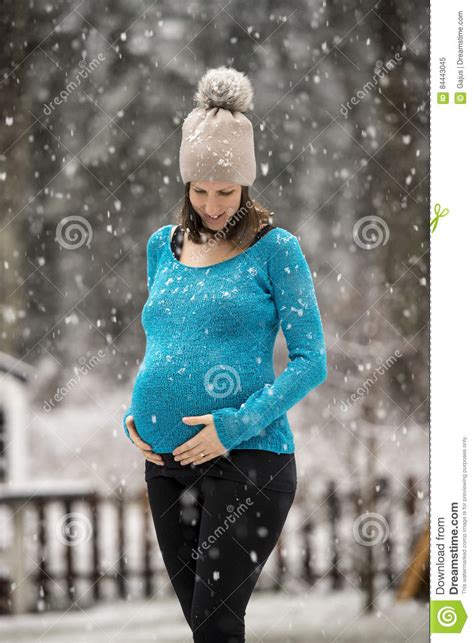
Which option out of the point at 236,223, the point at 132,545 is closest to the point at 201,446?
the point at 236,223

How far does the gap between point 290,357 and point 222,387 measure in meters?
0.14

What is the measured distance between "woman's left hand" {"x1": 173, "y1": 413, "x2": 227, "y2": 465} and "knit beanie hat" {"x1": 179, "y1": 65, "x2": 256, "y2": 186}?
1.58 ft

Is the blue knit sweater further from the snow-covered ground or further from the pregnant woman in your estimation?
the snow-covered ground

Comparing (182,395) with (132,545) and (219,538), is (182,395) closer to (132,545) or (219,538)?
(219,538)

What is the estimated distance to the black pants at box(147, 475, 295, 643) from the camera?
150 cm

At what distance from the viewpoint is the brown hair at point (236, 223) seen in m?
1.64

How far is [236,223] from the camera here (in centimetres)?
164

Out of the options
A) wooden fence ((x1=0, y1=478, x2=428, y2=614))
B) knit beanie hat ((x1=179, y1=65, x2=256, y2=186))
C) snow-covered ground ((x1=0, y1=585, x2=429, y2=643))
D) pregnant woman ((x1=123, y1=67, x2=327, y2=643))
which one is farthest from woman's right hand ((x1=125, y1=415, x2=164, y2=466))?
wooden fence ((x1=0, y1=478, x2=428, y2=614))

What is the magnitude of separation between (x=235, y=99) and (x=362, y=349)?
2704 mm

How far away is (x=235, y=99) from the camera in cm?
172

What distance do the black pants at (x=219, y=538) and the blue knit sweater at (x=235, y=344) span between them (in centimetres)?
9
